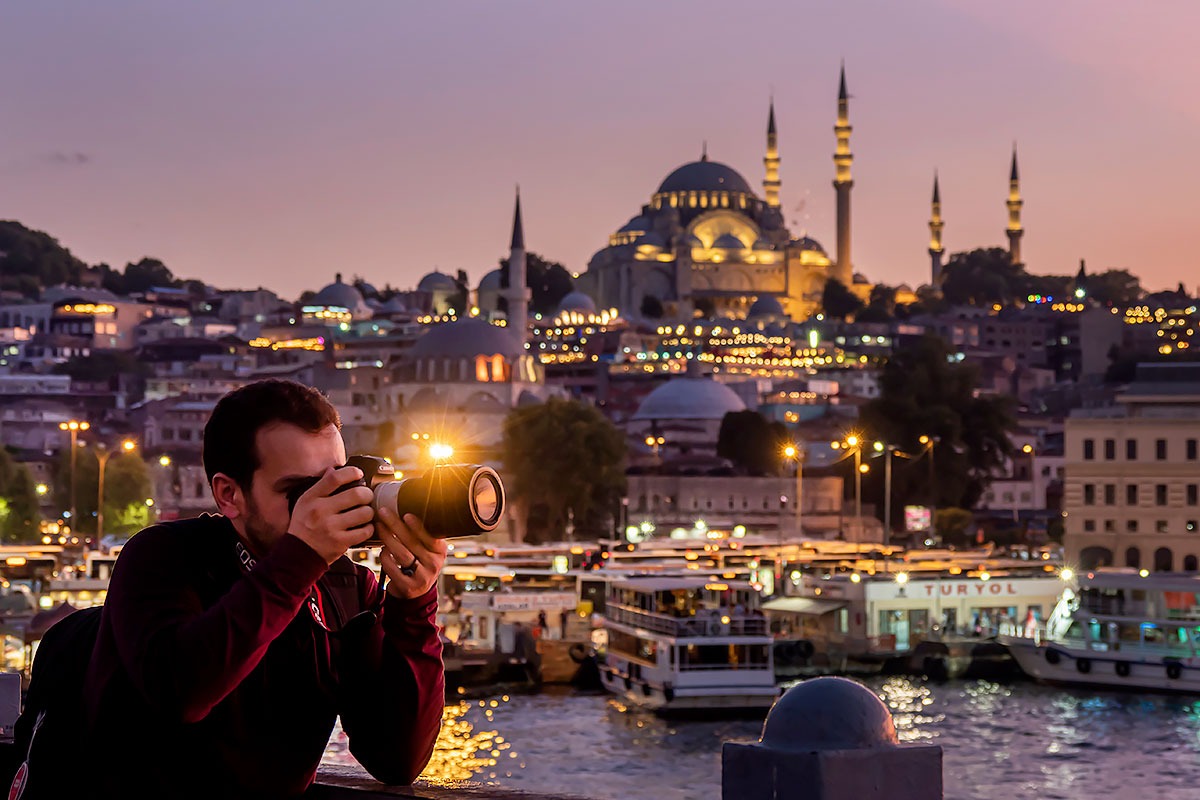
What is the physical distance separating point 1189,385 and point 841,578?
14.2m

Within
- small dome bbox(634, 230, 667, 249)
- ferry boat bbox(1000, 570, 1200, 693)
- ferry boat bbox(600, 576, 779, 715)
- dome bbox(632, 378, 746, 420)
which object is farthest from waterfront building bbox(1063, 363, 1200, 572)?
small dome bbox(634, 230, 667, 249)

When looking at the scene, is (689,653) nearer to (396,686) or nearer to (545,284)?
(396,686)

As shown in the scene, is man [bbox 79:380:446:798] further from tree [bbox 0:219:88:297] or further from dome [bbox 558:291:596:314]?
tree [bbox 0:219:88:297]

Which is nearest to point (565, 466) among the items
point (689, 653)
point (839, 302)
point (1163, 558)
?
point (1163, 558)

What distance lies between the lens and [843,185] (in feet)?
336

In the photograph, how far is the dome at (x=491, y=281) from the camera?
10131 cm

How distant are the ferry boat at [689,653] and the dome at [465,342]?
130 ft

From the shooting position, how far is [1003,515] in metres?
56.0

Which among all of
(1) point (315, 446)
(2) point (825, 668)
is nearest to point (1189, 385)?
(2) point (825, 668)

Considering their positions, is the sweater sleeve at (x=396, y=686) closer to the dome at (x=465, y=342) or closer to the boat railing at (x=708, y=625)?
the boat railing at (x=708, y=625)

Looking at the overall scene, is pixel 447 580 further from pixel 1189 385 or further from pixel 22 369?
pixel 22 369

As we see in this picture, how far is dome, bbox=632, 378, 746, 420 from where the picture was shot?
223 ft

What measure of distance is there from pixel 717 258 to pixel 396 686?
10438 cm

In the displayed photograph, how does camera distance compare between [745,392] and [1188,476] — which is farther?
[745,392]
